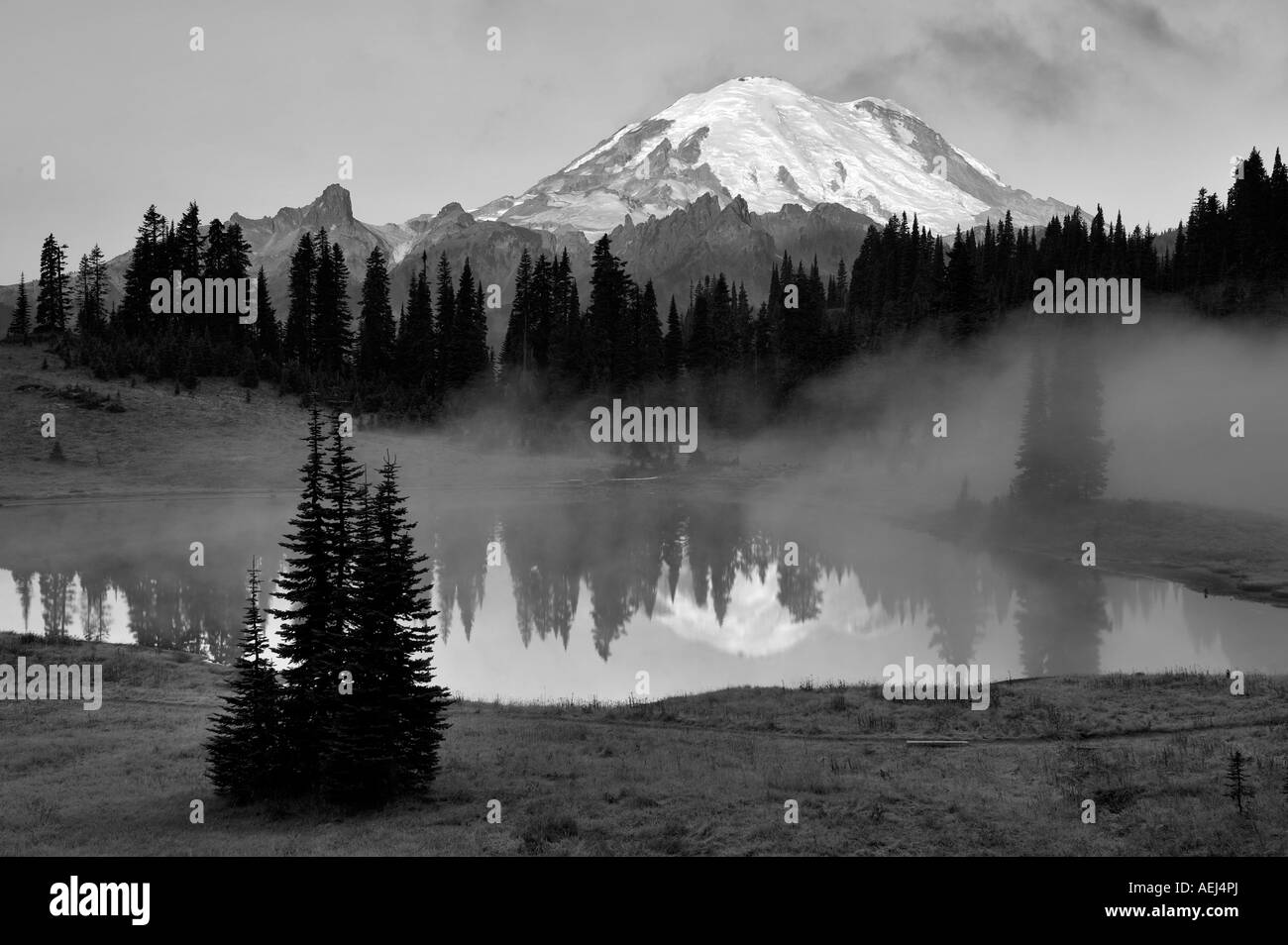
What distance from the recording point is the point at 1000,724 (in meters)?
25.7

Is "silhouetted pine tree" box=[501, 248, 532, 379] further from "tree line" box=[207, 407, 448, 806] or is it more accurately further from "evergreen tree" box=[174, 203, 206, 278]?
"tree line" box=[207, 407, 448, 806]

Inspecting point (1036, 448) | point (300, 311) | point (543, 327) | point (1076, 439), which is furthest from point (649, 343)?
point (1076, 439)

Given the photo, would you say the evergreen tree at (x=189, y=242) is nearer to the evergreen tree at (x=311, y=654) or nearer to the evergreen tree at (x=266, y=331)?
the evergreen tree at (x=266, y=331)

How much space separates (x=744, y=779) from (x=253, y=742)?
1081cm

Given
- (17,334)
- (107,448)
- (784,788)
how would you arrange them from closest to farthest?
1. (784,788)
2. (107,448)
3. (17,334)

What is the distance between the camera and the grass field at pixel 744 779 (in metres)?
17.3

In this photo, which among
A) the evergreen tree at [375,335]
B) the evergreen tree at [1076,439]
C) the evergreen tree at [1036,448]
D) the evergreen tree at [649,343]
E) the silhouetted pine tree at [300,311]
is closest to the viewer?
the evergreen tree at [1076,439]

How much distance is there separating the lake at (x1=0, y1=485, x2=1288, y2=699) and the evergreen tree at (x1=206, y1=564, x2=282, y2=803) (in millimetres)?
13167

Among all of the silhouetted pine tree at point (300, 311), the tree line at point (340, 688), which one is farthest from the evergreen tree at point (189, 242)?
the tree line at point (340, 688)

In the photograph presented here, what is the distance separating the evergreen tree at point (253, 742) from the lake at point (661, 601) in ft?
43.2

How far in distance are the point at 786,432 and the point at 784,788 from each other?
91.6m

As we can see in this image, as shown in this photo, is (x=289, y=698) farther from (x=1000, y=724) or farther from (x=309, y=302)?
(x=309, y=302)

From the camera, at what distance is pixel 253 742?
21.8m
